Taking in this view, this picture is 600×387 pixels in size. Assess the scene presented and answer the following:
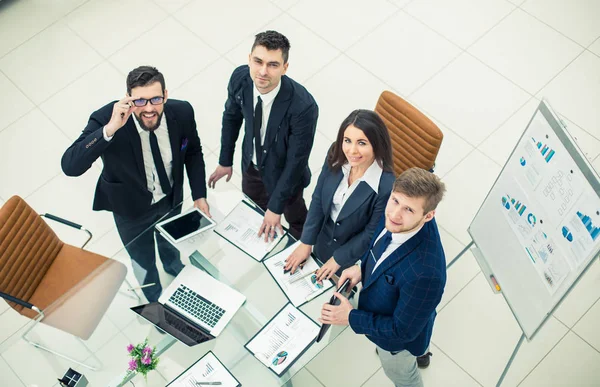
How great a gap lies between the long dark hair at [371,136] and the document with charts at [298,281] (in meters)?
0.60

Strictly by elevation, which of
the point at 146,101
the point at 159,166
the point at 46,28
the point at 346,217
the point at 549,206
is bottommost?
the point at 46,28

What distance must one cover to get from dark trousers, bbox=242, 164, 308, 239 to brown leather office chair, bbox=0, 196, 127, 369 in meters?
1.05

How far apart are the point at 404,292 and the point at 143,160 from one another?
169 cm

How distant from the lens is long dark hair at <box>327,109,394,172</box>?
3137 mm

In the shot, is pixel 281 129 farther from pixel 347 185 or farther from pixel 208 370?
pixel 208 370

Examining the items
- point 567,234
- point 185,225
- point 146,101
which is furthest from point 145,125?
point 567,234

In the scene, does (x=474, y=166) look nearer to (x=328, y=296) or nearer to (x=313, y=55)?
(x=313, y=55)

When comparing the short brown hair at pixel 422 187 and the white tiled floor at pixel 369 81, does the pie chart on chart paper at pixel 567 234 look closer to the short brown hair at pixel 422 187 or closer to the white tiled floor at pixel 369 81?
the short brown hair at pixel 422 187

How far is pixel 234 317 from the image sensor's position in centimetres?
327

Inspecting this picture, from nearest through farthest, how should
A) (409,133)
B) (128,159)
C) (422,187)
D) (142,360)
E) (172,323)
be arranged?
(422,187) < (142,360) < (172,323) < (128,159) < (409,133)

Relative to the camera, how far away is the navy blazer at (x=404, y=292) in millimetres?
2793

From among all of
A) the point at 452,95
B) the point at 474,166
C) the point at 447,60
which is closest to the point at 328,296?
the point at 474,166

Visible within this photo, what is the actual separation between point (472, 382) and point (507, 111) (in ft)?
7.77

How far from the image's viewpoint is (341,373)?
4.02m
